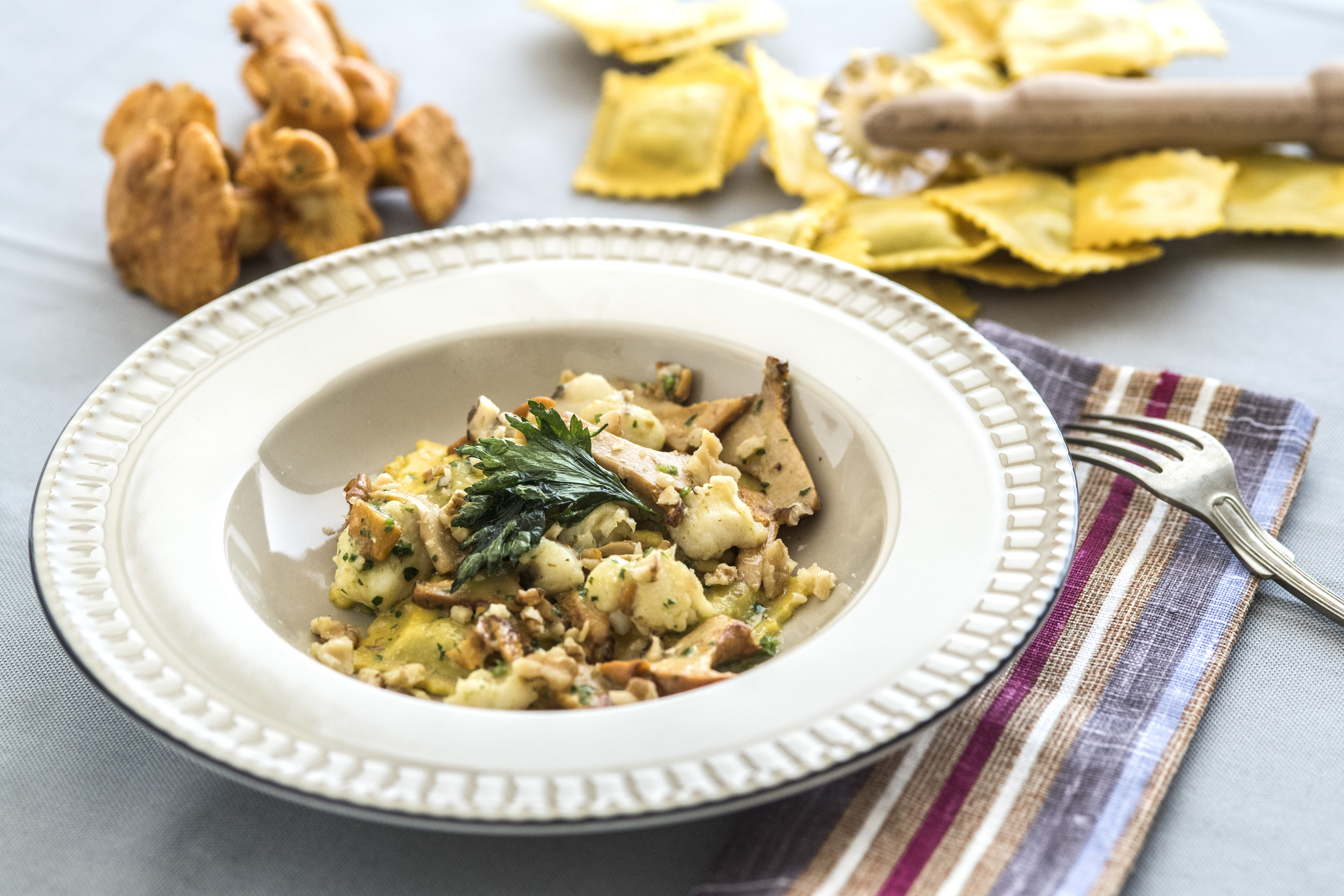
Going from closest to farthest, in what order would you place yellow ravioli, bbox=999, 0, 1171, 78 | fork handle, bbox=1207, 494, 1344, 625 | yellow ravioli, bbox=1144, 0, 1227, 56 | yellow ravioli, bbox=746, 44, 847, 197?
fork handle, bbox=1207, 494, 1344, 625, yellow ravioli, bbox=746, 44, 847, 197, yellow ravioli, bbox=999, 0, 1171, 78, yellow ravioli, bbox=1144, 0, 1227, 56

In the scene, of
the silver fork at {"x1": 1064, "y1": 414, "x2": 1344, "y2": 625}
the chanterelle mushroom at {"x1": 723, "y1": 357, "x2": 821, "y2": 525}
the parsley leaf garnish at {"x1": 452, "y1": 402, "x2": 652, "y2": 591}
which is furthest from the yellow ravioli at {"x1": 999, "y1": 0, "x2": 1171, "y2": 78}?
the parsley leaf garnish at {"x1": 452, "y1": 402, "x2": 652, "y2": 591}

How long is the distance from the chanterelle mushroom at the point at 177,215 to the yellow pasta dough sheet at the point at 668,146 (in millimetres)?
1173

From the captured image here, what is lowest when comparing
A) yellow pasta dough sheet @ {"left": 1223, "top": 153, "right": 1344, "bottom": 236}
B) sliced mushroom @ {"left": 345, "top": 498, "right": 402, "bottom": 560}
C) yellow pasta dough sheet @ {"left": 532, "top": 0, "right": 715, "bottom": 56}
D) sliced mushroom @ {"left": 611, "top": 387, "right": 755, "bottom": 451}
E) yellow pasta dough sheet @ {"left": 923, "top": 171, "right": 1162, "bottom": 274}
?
yellow pasta dough sheet @ {"left": 1223, "top": 153, "right": 1344, "bottom": 236}

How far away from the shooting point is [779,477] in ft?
7.95

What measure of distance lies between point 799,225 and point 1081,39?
1.41 meters

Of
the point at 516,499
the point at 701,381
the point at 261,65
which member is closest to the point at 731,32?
the point at 261,65

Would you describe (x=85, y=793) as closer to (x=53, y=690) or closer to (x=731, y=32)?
(x=53, y=690)

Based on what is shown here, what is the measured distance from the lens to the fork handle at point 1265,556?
223cm

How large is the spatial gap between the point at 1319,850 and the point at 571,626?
1.26m

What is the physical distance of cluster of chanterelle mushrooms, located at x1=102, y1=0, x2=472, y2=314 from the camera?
316 centimetres

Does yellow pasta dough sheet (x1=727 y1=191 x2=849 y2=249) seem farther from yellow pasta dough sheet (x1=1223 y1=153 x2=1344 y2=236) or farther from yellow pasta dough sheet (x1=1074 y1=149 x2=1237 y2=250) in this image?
yellow pasta dough sheet (x1=1223 y1=153 x2=1344 y2=236)

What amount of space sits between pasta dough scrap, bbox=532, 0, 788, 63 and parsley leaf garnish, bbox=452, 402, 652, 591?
2358 millimetres

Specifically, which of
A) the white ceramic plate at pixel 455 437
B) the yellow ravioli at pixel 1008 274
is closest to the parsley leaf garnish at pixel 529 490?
the white ceramic plate at pixel 455 437

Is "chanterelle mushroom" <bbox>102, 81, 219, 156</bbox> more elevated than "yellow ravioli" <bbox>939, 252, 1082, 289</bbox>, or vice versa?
"chanterelle mushroom" <bbox>102, 81, 219, 156</bbox>
